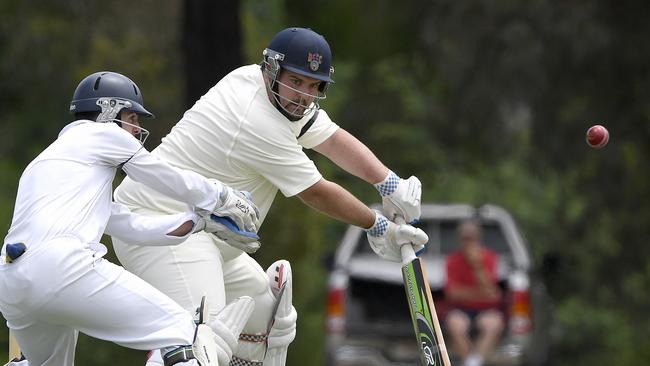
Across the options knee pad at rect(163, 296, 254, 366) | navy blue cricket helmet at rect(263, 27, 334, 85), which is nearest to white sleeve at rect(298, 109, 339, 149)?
navy blue cricket helmet at rect(263, 27, 334, 85)

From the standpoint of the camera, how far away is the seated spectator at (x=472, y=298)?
36.9ft

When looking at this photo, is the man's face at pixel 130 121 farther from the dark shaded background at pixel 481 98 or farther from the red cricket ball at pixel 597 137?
the dark shaded background at pixel 481 98

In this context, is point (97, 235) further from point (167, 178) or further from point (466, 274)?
point (466, 274)

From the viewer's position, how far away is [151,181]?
18.5ft

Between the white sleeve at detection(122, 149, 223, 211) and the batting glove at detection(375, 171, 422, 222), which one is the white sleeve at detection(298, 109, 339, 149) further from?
the white sleeve at detection(122, 149, 223, 211)

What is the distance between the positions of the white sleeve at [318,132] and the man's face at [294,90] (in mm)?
367

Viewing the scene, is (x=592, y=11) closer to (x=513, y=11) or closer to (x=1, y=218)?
(x=513, y=11)

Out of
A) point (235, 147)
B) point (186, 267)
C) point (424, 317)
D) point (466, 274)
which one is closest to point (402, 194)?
point (424, 317)

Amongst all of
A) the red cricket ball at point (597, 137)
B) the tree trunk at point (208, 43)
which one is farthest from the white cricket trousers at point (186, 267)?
the tree trunk at point (208, 43)

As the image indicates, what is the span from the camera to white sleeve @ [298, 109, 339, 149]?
6.61m

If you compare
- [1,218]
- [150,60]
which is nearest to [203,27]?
[1,218]

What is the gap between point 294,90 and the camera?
244 inches

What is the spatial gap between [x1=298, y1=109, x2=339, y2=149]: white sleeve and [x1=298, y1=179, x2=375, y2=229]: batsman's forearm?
0.31m

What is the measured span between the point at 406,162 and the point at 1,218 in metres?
7.77
